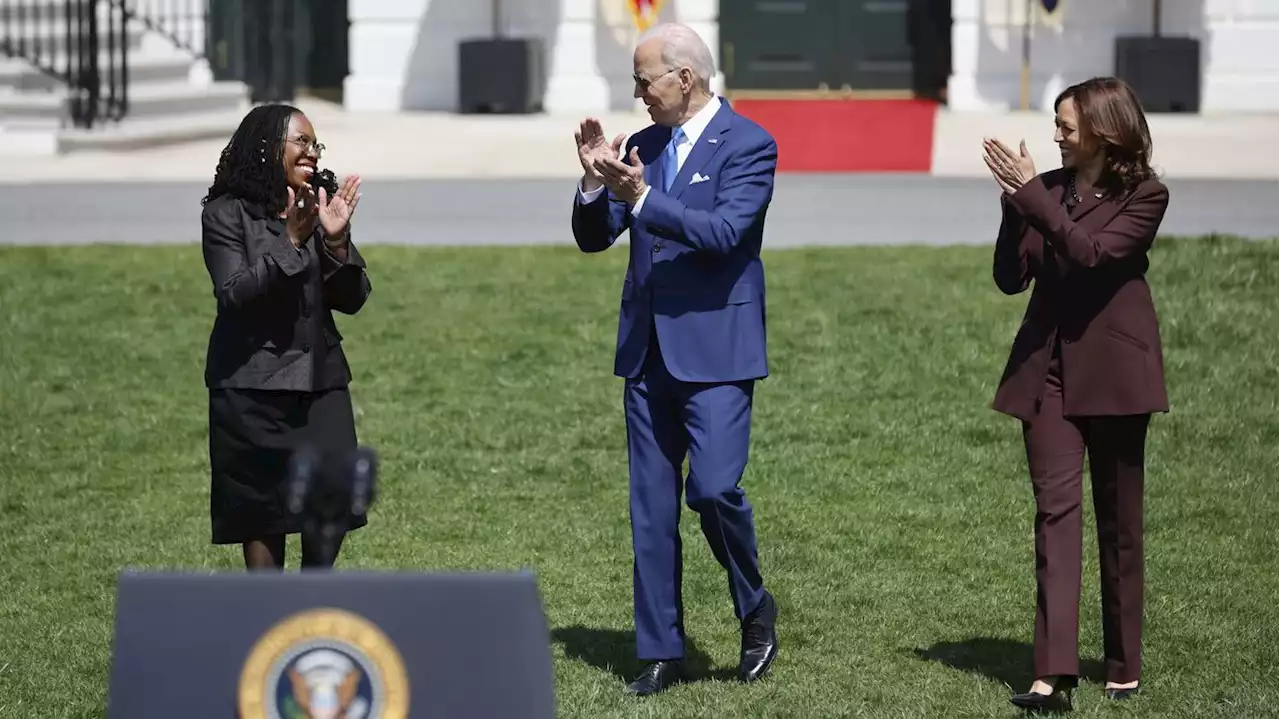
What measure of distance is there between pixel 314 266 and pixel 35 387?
→ 5870 mm

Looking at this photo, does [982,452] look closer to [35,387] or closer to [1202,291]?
[1202,291]

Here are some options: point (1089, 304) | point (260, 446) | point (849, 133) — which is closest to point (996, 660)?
point (1089, 304)

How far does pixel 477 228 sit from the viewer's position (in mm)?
15883

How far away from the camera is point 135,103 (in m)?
22.4

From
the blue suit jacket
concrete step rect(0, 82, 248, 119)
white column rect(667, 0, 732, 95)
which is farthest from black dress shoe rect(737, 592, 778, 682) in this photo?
white column rect(667, 0, 732, 95)

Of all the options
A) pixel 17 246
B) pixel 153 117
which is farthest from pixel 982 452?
pixel 153 117

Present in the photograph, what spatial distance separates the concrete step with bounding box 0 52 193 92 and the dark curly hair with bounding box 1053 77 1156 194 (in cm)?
1645

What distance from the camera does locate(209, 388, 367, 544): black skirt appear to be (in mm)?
6453

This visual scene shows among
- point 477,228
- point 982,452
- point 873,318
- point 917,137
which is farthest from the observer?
point 917,137

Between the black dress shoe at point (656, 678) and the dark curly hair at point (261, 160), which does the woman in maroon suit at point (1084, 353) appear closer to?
the black dress shoe at point (656, 678)

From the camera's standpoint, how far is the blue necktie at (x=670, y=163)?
6.76 meters

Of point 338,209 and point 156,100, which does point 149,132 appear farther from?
point 338,209

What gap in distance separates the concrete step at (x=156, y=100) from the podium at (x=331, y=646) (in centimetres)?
1758

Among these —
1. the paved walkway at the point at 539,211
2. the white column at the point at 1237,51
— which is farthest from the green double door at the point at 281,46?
the white column at the point at 1237,51
